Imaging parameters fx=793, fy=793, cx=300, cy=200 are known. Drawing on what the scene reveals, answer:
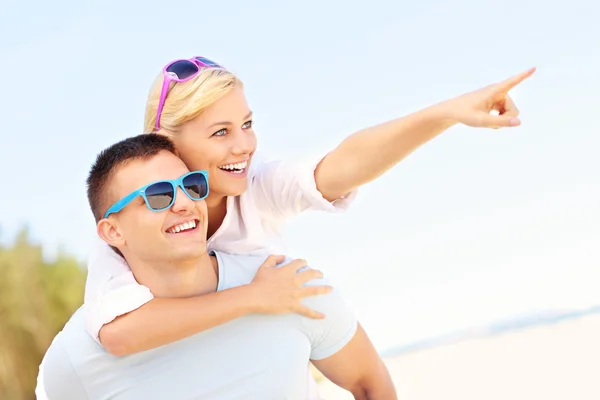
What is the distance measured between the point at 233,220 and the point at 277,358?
78 cm

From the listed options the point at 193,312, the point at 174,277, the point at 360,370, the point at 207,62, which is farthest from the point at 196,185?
the point at 360,370

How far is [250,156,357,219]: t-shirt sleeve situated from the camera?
2920 millimetres

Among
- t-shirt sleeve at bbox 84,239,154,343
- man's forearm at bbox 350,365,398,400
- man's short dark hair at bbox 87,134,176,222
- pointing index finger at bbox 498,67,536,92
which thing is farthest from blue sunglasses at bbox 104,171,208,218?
pointing index finger at bbox 498,67,536,92

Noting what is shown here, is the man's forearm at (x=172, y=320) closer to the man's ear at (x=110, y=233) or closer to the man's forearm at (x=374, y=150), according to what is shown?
the man's ear at (x=110, y=233)

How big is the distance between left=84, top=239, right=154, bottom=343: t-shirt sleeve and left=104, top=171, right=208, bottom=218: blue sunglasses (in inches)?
8.8

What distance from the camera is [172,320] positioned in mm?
2559

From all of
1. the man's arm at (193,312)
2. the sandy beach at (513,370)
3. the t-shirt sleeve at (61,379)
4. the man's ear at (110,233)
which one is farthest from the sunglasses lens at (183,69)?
the sandy beach at (513,370)

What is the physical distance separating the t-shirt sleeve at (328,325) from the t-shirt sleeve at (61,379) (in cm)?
79

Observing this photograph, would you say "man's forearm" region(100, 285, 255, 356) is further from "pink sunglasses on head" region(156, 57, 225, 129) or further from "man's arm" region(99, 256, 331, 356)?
"pink sunglasses on head" region(156, 57, 225, 129)

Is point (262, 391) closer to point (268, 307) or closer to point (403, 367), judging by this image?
point (268, 307)

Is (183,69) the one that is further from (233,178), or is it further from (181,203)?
(181,203)

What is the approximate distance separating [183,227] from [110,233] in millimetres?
284

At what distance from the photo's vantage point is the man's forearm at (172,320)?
256cm

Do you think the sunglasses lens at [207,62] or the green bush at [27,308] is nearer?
the sunglasses lens at [207,62]
